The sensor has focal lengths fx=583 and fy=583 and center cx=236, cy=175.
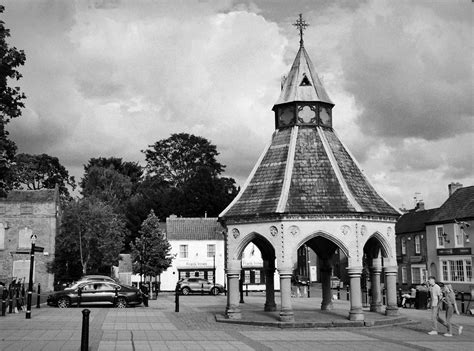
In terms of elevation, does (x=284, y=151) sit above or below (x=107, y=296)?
above

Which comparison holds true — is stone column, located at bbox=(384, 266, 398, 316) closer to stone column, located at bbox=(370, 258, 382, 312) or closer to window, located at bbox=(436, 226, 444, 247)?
stone column, located at bbox=(370, 258, 382, 312)

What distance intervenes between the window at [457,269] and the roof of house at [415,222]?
4721mm

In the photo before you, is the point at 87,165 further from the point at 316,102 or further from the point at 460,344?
the point at 460,344

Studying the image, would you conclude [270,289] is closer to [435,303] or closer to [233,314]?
[233,314]

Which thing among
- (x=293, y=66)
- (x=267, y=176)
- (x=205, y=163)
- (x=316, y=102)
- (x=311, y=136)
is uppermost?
(x=205, y=163)

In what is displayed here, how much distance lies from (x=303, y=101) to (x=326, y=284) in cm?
817

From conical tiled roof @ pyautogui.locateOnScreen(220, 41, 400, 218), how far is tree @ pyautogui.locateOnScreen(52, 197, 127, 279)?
28719 millimetres

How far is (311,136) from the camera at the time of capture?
23.7m

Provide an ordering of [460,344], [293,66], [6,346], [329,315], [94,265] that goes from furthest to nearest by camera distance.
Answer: [94,265] → [293,66] → [329,315] → [460,344] → [6,346]

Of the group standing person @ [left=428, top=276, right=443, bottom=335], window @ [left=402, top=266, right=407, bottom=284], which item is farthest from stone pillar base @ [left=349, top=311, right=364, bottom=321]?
window @ [left=402, top=266, right=407, bottom=284]

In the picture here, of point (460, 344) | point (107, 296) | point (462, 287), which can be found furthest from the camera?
point (462, 287)

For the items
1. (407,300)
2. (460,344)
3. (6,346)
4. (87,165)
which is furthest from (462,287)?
(87,165)

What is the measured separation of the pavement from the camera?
611 inches

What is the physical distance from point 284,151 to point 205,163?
59.4 m
